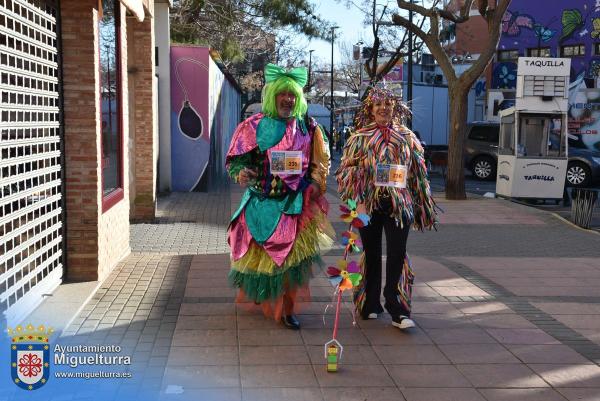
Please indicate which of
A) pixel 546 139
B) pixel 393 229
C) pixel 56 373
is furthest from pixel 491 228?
pixel 56 373

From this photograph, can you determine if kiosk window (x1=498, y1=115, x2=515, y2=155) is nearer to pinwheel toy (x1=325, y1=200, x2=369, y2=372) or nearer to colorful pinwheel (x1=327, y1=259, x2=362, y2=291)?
pinwheel toy (x1=325, y1=200, x2=369, y2=372)

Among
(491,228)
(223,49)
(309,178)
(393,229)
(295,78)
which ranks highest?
(223,49)

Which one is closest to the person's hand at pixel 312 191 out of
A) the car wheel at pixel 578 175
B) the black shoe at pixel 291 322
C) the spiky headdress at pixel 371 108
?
the spiky headdress at pixel 371 108

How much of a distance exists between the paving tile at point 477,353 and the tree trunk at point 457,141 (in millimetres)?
11157

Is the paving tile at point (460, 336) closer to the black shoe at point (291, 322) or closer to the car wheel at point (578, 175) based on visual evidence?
the black shoe at point (291, 322)

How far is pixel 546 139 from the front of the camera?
16.8 m

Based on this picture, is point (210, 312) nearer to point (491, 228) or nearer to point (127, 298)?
point (127, 298)

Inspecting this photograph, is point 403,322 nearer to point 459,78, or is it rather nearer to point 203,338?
point 203,338

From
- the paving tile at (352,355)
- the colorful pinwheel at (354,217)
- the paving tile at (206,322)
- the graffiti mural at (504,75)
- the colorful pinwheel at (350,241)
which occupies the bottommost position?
the paving tile at (352,355)

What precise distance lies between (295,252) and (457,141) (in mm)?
11551

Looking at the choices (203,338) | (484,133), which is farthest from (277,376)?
(484,133)

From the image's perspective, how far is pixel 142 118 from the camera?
11.4m

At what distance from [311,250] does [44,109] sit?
245 centimetres

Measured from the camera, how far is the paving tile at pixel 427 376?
4.52m
